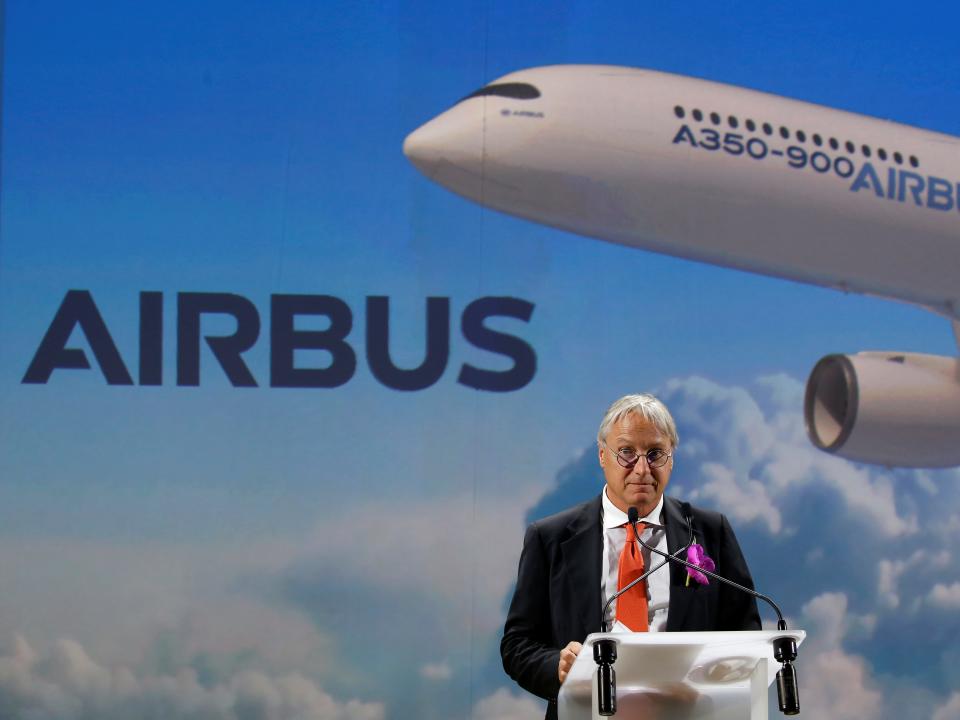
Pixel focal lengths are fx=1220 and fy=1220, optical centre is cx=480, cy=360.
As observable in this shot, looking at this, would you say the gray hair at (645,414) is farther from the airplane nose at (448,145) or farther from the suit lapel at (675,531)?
the airplane nose at (448,145)

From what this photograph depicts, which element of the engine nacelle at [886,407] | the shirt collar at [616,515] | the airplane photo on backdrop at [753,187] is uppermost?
the airplane photo on backdrop at [753,187]

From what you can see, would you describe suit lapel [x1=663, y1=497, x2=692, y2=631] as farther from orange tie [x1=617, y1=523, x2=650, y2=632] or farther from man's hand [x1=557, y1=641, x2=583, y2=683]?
man's hand [x1=557, y1=641, x2=583, y2=683]

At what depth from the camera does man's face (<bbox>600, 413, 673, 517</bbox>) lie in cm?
206

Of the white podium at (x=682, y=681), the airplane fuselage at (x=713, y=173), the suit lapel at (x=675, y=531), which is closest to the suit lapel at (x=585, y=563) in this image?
the suit lapel at (x=675, y=531)

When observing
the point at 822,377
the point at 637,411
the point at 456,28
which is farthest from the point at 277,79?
the point at 637,411

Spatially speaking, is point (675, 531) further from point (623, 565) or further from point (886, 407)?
point (886, 407)

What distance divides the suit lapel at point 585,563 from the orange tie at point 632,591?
0.05 m

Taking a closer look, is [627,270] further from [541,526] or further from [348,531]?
[541,526]

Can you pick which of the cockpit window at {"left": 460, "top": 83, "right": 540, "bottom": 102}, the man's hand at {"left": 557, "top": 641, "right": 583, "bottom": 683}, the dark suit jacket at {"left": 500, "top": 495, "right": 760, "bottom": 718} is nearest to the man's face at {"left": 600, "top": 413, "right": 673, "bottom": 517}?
the dark suit jacket at {"left": 500, "top": 495, "right": 760, "bottom": 718}

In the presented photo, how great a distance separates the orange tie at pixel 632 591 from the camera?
202 cm

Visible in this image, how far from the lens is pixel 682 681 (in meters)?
1.76

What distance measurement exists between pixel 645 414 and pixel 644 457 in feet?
0.24

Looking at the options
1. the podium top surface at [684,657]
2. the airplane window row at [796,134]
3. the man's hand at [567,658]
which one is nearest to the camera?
the podium top surface at [684,657]

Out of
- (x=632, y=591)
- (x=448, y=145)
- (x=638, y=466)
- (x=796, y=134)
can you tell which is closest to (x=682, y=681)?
(x=632, y=591)
